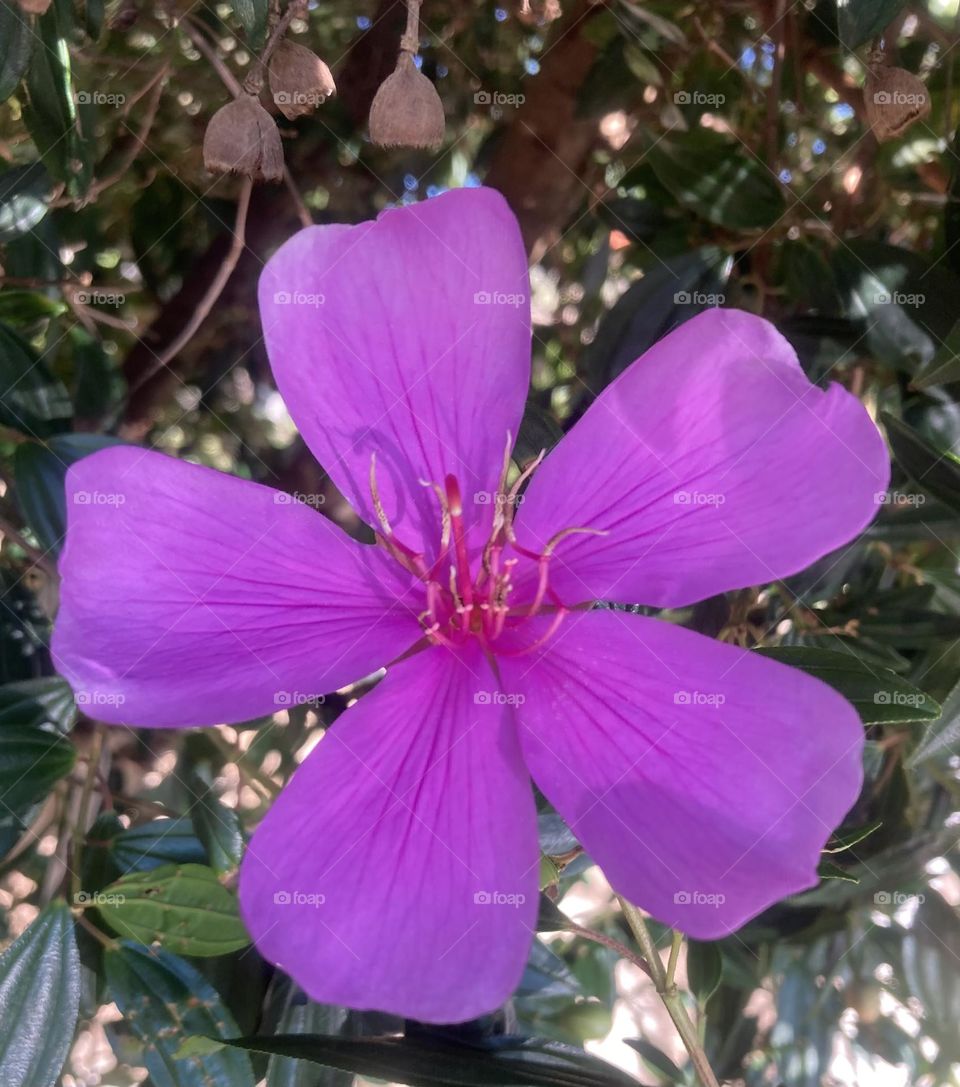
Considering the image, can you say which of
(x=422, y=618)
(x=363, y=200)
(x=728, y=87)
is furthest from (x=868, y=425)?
(x=363, y=200)

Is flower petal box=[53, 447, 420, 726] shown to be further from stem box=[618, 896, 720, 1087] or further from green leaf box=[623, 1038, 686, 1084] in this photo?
green leaf box=[623, 1038, 686, 1084]

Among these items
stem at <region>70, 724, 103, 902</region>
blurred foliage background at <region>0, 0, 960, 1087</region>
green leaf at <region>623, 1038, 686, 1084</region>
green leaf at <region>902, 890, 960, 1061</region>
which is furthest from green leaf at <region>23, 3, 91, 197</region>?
green leaf at <region>902, 890, 960, 1061</region>

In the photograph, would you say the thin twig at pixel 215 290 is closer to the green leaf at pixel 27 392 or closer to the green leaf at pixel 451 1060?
the green leaf at pixel 27 392

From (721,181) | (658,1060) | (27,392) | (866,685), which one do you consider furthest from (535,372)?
(658,1060)

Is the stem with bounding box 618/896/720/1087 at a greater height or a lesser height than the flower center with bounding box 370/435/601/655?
lesser

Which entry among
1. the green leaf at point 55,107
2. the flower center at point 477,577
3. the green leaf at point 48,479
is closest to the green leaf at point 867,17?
the flower center at point 477,577
